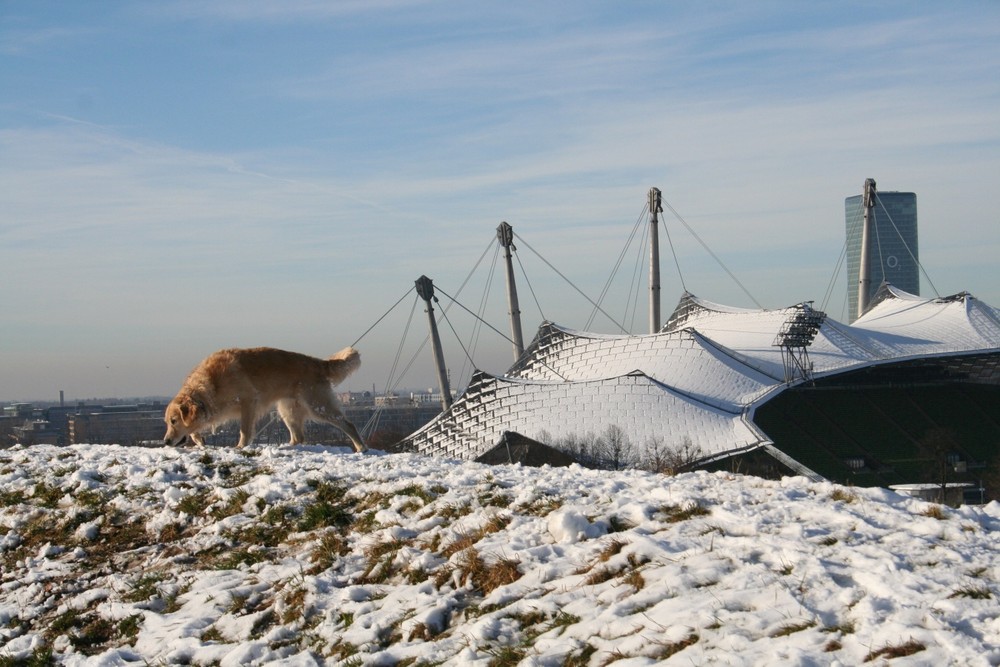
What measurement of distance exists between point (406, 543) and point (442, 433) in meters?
53.4

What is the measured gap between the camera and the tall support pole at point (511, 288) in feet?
250

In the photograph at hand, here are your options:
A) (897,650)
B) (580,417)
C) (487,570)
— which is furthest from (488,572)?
(580,417)

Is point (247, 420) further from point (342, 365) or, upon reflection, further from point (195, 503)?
point (195, 503)

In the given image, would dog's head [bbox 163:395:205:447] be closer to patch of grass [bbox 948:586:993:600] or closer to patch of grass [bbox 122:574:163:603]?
patch of grass [bbox 122:574:163:603]

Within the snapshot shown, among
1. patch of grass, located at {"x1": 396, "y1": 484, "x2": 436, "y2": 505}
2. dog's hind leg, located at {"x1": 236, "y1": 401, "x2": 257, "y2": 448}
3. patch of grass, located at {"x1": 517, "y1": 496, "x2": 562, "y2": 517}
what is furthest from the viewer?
dog's hind leg, located at {"x1": 236, "y1": 401, "x2": 257, "y2": 448}

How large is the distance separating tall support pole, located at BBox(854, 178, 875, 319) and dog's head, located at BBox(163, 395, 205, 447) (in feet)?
267

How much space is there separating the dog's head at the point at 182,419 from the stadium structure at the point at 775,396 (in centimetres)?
3931

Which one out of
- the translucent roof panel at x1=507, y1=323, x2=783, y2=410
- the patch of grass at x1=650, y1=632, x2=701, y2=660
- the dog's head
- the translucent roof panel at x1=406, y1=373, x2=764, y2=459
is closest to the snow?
the patch of grass at x1=650, y1=632, x2=701, y2=660

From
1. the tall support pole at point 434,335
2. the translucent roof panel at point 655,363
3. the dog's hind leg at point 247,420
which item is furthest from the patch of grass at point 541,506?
the tall support pole at point 434,335

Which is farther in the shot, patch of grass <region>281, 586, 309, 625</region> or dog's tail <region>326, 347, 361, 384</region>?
dog's tail <region>326, 347, 361, 384</region>

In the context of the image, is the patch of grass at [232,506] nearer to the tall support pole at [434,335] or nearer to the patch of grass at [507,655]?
the patch of grass at [507,655]

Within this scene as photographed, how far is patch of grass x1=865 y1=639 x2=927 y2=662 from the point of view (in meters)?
5.96

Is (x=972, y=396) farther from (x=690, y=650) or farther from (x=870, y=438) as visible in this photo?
(x=690, y=650)

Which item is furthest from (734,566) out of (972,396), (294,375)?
(972,396)
